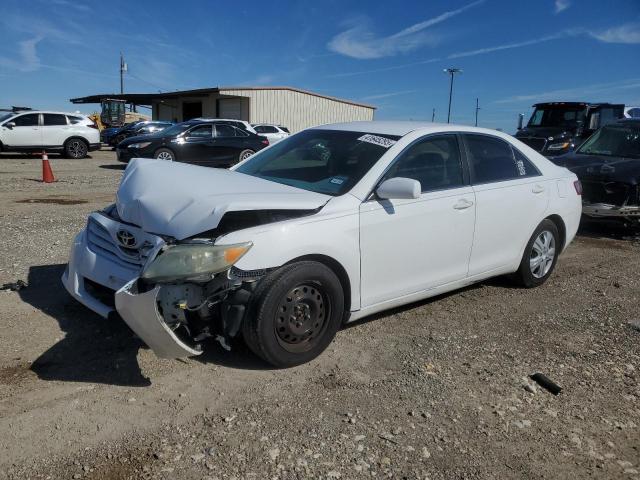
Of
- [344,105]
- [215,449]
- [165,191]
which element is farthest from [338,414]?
[344,105]

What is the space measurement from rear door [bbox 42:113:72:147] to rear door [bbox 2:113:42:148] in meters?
0.20

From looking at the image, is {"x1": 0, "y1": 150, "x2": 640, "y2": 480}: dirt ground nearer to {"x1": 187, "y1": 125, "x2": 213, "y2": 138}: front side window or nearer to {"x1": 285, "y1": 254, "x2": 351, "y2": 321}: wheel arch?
{"x1": 285, "y1": 254, "x2": 351, "y2": 321}: wheel arch

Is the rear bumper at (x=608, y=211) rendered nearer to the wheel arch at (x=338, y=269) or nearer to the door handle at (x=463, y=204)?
the door handle at (x=463, y=204)

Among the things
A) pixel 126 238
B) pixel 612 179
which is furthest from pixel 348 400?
pixel 612 179

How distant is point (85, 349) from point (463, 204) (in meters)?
2.93

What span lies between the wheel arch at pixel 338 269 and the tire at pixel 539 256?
2155 millimetres

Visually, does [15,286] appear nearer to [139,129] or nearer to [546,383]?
[546,383]

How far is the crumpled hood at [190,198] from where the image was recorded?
3131 mm

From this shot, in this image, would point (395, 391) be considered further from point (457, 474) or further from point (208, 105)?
point (208, 105)

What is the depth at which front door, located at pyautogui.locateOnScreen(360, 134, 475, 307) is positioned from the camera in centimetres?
365

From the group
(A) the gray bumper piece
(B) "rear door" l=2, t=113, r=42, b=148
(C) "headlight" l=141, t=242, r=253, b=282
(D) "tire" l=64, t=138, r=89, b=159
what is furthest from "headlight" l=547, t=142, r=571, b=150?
(B) "rear door" l=2, t=113, r=42, b=148

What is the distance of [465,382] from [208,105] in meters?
35.9

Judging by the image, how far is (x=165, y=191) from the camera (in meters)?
3.43

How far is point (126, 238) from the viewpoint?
11.3 ft
